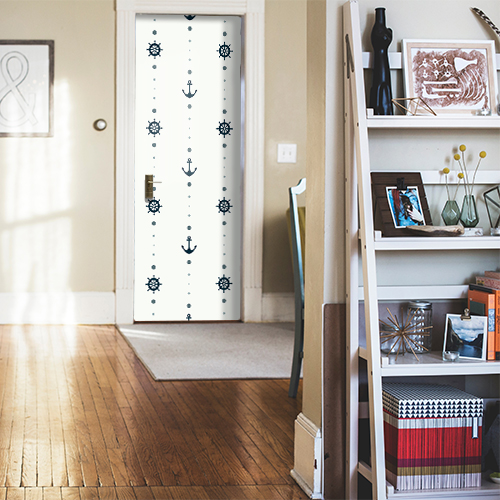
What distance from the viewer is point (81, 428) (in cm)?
242

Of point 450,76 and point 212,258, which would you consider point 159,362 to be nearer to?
point 212,258

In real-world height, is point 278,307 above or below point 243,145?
below

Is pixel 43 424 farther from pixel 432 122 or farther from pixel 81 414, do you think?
pixel 432 122

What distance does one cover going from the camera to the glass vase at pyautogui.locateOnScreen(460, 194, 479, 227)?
1817 millimetres

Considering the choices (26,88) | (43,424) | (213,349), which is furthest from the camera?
(26,88)

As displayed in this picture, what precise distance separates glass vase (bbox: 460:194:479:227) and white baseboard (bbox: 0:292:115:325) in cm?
330

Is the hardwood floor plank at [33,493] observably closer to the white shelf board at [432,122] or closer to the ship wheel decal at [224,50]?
the white shelf board at [432,122]

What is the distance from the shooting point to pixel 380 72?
1.77 metres

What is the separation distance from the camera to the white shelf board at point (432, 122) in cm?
170

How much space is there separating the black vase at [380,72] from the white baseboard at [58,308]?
3.30 meters

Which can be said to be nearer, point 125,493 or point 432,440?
point 432,440

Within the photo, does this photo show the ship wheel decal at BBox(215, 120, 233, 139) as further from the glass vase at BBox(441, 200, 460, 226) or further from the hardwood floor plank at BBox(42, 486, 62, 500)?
the hardwood floor plank at BBox(42, 486, 62, 500)

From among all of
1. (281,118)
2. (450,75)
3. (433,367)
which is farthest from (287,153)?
(433,367)

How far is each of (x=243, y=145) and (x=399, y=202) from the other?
10.2 feet
